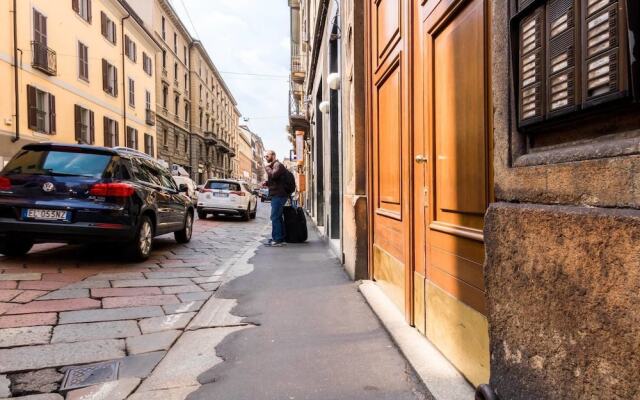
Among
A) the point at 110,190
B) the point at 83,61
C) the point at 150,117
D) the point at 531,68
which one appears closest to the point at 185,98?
the point at 150,117

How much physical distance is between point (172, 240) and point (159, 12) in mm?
32569

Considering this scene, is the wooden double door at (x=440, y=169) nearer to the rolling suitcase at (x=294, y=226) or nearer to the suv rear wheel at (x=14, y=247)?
the rolling suitcase at (x=294, y=226)

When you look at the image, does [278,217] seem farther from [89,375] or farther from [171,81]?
[171,81]

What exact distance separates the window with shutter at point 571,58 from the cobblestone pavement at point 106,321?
2275mm

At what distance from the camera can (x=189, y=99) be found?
44.7m

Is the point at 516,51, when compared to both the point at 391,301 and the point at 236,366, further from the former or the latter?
the point at 391,301

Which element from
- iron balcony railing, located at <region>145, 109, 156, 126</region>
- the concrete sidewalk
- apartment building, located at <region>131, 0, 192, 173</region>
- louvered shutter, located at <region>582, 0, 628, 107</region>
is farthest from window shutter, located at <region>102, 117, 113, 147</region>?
louvered shutter, located at <region>582, 0, 628, 107</region>

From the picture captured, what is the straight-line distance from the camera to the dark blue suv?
5637 mm

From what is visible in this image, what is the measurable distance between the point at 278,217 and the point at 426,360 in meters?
6.22

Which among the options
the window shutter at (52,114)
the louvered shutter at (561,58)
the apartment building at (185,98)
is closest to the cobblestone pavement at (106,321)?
the louvered shutter at (561,58)

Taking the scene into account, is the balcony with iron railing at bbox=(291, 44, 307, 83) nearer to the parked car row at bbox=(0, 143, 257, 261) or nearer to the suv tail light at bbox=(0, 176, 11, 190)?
the parked car row at bbox=(0, 143, 257, 261)

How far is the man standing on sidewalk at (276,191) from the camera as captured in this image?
8.51 m

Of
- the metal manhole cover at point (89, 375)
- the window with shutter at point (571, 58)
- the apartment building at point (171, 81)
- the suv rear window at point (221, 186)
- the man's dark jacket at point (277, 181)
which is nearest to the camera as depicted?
the window with shutter at point (571, 58)

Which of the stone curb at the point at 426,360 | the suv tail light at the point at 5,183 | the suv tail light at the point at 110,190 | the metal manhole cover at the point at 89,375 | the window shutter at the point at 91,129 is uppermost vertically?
the window shutter at the point at 91,129
